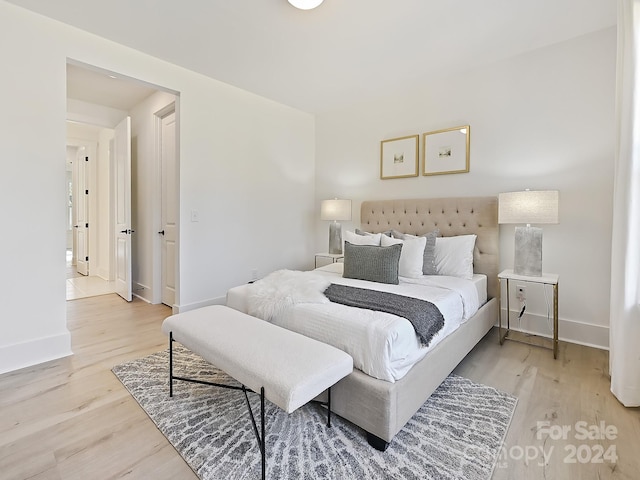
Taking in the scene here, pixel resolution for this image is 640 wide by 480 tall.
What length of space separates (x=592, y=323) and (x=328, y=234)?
3014 millimetres

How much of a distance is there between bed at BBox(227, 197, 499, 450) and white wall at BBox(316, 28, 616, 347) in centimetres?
19

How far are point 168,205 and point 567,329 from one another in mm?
4408

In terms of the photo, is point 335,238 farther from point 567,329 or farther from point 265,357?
point 265,357

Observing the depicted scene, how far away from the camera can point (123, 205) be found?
4.18 meters

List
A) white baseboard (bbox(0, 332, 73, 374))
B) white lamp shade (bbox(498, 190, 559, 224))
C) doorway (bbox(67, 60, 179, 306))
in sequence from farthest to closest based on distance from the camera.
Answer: doorway (bbox(67, 60, 179, 306))
white lamp shade (bbox(498, 190, 559, 224))
white baseboard (bbox(0, 332, 73, 374))

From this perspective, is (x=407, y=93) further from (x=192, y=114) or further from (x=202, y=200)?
(x=202, y=200)

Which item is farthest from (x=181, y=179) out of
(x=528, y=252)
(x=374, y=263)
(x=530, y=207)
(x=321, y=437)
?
(x=528, y=252)

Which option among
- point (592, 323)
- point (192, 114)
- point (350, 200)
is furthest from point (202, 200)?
point (592, 323)

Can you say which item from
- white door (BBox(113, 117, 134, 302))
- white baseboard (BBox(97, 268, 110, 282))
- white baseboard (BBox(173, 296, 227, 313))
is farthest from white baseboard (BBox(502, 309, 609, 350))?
white baseboard (BBox(97, 268, 110, 282))

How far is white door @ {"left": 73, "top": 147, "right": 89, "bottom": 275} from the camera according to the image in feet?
18.8

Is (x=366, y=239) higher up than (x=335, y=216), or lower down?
lower down

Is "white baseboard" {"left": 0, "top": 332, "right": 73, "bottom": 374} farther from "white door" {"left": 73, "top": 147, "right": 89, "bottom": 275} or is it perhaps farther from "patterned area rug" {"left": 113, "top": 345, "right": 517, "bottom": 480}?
"white door" {"left": 73, "top": 147, "right": 89, "bottom": 275}

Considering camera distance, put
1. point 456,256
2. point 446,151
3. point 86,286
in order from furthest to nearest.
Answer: point 86,286 → point 446,151 → point 456,256

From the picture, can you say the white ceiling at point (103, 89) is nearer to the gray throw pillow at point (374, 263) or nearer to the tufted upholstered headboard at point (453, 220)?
the gray throw pillow at point (374, 263)
